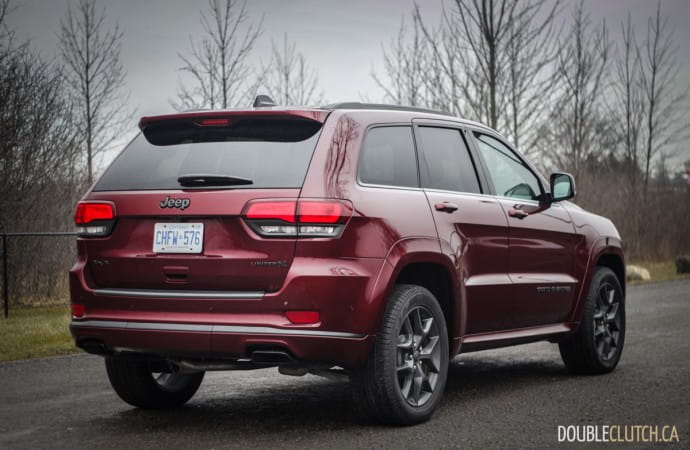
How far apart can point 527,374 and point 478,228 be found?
6.94ft

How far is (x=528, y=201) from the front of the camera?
7531 millimetres

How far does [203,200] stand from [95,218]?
79cm

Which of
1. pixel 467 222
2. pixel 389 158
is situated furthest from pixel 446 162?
pixel 389 158

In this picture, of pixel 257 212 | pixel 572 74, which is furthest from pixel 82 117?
pixel 257 212

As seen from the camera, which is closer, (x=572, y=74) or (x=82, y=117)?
(x=82, y=117)

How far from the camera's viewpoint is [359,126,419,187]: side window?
581cm

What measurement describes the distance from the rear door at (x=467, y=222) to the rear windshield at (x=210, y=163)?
1128mm

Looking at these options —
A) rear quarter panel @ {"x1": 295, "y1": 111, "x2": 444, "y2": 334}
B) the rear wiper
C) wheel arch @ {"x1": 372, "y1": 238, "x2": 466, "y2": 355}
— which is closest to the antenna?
rear quarter panel @ {"x1": 295, "y1": 111, "x2": 444, "y2": 334}

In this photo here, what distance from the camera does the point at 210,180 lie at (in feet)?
18.1

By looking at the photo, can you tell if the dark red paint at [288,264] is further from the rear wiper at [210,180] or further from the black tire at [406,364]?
the black tire at [406,364]

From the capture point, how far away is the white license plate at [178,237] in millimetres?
5441

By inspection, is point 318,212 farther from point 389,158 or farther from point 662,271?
point 662,271

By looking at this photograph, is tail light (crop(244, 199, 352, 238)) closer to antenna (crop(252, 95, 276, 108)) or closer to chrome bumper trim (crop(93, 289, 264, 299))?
chrome bumper trim (crop(93, 289, 264, 299))

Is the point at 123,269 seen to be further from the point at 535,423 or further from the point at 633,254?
the point at 633,254
